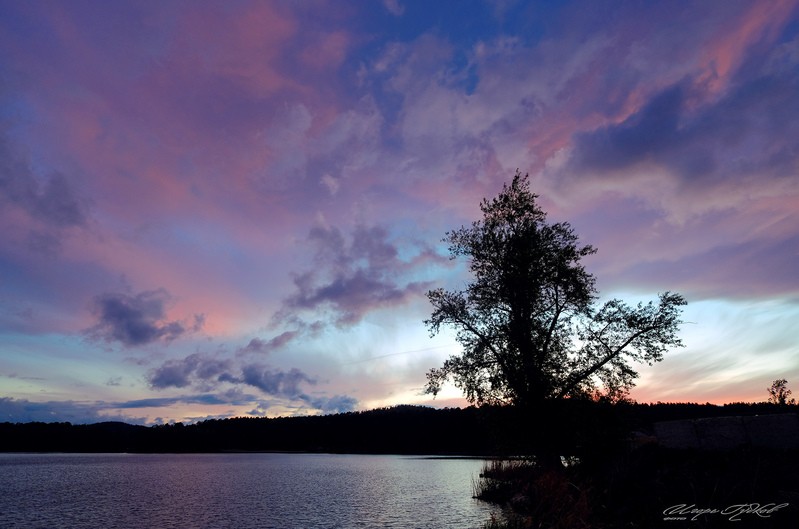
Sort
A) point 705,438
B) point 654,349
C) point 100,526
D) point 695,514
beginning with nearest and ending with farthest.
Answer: point 695,514 < point 654,349 < point 100,526 < point 705,438

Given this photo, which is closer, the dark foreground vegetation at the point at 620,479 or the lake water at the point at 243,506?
the dark foreground vegetation at the point at 620,479

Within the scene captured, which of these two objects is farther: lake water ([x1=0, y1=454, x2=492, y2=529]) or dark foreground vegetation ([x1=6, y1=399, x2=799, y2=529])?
lake water ([x1=0, y1=454, x2=492, y2=529])

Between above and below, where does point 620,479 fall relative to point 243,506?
above

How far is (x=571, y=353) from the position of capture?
99.3 ft

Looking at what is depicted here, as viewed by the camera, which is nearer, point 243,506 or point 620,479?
point 620,479

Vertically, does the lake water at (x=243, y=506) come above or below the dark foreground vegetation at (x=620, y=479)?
below

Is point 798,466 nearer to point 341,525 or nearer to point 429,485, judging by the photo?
point 341,525

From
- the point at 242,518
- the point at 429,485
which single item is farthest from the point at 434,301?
the point at 429,485

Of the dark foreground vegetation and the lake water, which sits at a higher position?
the dark foreground vegetation

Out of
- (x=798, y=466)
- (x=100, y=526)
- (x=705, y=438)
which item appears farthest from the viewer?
(x=705, y=438)

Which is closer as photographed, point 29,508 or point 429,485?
point 29,508

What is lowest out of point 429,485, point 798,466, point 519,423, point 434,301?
point 429,485

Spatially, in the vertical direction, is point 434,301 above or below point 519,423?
above

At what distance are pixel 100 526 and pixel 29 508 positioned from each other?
14418mm
